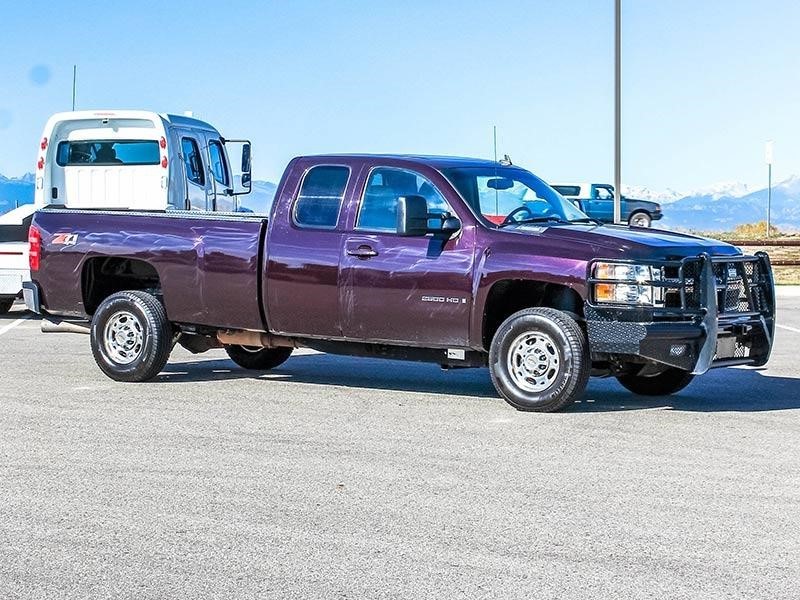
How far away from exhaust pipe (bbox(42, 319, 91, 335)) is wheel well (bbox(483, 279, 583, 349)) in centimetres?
373

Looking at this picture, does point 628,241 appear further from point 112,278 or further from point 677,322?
point 112,278

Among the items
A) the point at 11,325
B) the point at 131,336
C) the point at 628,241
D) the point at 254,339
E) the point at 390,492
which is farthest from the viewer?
the point at 11,325

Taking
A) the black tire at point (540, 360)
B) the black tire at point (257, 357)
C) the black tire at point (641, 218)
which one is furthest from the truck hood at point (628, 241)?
the black tire at point (641, 218)

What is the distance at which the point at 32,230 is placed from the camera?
12.9 meters

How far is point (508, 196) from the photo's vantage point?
11.5m

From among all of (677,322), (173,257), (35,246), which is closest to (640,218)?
(35,246)

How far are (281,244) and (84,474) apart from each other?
3892mm

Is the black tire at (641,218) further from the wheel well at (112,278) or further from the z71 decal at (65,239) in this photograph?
the z71 decal at (65,239)

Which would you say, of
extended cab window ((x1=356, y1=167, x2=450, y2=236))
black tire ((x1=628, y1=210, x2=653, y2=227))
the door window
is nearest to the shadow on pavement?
extended cab window ((x1=356, y1=167, x2=450, y2=236))

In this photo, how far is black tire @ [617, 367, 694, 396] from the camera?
11625mm

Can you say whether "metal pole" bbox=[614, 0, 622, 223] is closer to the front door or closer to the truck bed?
the truck bed

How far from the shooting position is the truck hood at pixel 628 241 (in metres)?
10.3

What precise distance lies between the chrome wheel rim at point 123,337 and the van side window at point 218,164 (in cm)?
1078

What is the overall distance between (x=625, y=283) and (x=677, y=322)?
459mm
